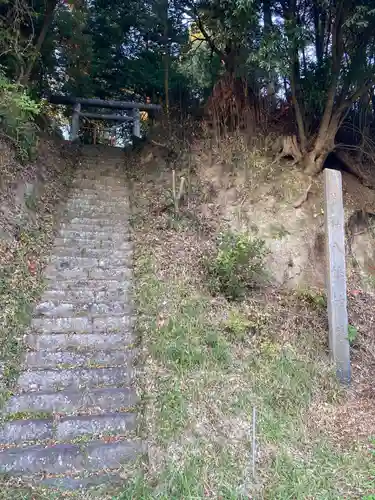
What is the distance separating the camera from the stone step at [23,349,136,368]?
4.05 meters

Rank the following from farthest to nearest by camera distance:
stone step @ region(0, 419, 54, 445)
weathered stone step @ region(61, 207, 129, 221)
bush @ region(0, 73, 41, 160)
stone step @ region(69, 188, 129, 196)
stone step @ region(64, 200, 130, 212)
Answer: stone step @ region(69, 188, 129, 196), stone step @ region(64, 200, 130, 212), weathered stone step @ region(61, 207, 129, 221), bush @ region(0, 73, 41, 160), stone step @ region(0, 419, 54, 445)

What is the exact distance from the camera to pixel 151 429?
3.44m

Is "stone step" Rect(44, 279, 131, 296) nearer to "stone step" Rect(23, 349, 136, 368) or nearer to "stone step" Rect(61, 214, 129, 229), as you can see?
"stone step" Rect(23, 349, 136, 368)

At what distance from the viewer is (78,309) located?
486 centimetres

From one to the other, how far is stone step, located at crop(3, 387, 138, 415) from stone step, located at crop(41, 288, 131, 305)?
4.80ft

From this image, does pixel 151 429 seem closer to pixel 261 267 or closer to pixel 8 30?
pixel 261 267

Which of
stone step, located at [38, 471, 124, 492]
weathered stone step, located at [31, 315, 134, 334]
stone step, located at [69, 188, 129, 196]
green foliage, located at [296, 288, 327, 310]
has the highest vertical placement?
stone step, located at [69, 188, 129, 196]

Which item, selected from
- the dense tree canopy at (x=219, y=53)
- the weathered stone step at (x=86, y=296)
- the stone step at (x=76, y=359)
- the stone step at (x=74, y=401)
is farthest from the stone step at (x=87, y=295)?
the dense tree canopy at (x=219, y=53)

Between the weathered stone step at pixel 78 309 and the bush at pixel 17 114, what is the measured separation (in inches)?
107

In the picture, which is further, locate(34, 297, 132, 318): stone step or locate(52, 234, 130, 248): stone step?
locate(52, 234, 130, 248): stone step

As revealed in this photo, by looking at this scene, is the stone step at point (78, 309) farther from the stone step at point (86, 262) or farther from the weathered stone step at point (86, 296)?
the stone step at point (86, 262)

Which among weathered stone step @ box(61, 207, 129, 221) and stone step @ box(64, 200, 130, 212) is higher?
stone step @ box(64, 200, 130, 212)

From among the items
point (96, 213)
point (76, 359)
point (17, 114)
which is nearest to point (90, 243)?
point (96, 213)

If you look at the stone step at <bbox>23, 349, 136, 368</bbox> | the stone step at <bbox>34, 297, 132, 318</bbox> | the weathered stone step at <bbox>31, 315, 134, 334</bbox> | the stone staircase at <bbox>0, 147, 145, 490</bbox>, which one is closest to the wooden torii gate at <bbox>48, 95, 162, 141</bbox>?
the stone staircase at <bbox>0, 147, 145, 490</bbox>
